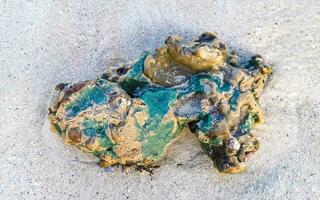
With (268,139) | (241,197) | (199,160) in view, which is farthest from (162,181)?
(268,139)

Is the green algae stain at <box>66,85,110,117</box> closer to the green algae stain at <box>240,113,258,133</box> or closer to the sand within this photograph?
the sand

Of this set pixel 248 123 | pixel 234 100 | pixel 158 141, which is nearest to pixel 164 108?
pixel 158 141

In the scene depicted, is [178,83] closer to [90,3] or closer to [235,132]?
[235,132]

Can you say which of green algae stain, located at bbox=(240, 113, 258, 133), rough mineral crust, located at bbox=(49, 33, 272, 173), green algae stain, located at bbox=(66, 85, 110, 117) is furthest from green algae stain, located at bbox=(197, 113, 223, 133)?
green algae stain, located at bbox=(66, 85, 110, 117)

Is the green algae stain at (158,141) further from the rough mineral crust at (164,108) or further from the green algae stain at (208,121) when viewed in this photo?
the green algae stain at (208,121)

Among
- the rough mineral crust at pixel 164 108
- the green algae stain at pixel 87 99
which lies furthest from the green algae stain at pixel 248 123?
the green algae stain at pixel 87 99
